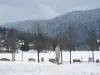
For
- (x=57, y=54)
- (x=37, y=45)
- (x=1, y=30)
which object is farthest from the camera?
(x=1, y=30)

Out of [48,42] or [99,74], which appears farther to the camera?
[48,42]

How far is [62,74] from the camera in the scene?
2030cm

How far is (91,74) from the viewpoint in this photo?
66.3 feet

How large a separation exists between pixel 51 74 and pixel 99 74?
3.04 metres

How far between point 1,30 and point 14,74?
178734 millimetres

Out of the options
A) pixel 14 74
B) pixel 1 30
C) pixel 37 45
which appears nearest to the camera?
pixel 14 74

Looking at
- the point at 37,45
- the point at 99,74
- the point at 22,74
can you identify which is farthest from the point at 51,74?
the point at 37,45

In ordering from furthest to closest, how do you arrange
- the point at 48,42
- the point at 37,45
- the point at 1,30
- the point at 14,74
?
the point at 1,30 < the point at 48,42 < the point at 37,45 < the point at 14,74

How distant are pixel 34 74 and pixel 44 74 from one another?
0.63 metres

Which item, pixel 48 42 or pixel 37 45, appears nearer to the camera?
pixel 37 45

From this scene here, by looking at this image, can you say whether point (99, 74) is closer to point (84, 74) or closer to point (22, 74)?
point (84, 74)

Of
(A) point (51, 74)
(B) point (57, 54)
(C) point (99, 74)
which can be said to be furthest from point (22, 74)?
(B) point (57, 54)

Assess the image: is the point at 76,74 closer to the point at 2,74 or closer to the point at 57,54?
the point at 2,74

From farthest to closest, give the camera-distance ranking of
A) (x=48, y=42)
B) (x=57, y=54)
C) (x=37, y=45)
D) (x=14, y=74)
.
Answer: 1. (x=48, y=42)
2. (x=37, y=45)
3. (x=57, y=54)
4. (x=14, y=74)
